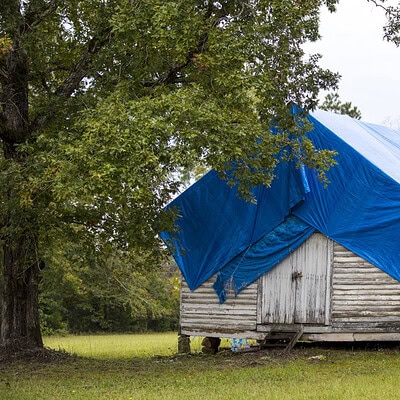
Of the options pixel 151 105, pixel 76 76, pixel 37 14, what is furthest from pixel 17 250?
pixel 151 105

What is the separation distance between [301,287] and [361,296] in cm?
149

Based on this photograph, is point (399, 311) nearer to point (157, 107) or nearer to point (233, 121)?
point (233, 121)

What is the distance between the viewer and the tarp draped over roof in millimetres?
18828

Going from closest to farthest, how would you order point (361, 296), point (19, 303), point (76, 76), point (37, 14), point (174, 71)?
point (174, 71) → point (37, 14) → point (76, 76) → point (361, 296) → point (19, 303)

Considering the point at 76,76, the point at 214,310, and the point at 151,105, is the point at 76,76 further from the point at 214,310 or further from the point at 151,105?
the point at 214,310

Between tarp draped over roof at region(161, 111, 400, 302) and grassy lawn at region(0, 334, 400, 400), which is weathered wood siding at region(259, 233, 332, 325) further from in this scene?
grassy lawn at region(0, 334, 400, 400)

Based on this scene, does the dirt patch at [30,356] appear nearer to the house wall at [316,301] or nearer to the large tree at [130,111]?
the large tree at [130,111]

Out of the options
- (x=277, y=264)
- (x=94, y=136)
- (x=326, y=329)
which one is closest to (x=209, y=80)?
(x=94, y=136)

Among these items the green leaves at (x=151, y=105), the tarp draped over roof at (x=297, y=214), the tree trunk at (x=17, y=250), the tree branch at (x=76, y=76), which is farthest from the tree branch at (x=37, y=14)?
the tarp draped over roof at (x=297, y=214)

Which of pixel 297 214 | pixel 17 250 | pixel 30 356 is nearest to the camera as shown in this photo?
pixel 30 356

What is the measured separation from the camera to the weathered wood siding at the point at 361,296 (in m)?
18.6

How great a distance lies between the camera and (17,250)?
1934 cm

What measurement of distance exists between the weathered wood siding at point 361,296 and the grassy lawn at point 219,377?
664 mm

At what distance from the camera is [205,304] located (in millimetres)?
21234
